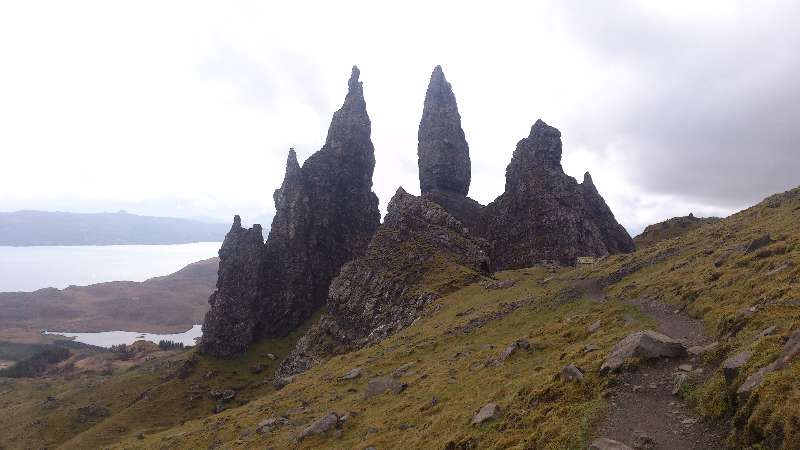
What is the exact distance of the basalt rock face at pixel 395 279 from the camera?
8488 cm

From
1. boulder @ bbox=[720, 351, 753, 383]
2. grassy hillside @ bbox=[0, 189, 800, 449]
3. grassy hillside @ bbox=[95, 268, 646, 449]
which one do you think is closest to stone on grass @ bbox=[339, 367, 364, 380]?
grassy hillside @ bbox=[95, 268, 646, 449]

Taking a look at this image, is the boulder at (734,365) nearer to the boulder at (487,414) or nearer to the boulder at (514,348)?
the boulder at (487,414)

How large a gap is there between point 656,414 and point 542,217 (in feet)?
373

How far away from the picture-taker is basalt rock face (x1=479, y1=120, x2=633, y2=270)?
123 meters

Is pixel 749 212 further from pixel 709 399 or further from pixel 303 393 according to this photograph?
pixel 303 393

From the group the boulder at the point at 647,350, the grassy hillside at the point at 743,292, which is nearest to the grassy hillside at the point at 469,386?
the boulder at the point at 647,350

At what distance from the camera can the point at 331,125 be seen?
186m

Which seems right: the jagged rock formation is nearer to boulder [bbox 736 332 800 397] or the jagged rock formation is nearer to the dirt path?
the dirt path

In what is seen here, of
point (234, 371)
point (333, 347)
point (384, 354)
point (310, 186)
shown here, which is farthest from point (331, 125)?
point (384, 354)

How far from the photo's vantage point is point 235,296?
158125 millimetres

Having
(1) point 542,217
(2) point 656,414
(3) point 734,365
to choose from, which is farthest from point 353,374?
(1) point 542,217

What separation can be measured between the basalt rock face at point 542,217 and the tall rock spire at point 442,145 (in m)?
37.0

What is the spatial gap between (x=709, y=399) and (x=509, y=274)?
235ft

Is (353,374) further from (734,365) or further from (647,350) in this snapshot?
(734,365)
